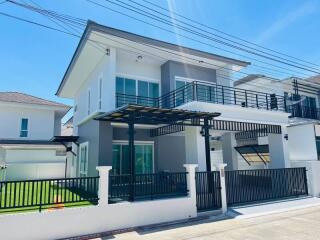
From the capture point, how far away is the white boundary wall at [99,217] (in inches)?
242

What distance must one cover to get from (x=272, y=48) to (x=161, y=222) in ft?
33.5

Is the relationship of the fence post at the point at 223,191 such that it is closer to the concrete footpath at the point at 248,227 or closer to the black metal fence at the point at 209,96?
the concrete footpath at the point at 248,227

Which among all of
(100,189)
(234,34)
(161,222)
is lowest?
(161,222)

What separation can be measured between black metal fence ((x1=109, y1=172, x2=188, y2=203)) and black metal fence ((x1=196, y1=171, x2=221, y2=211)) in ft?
2.02

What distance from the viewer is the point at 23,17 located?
27.3ft

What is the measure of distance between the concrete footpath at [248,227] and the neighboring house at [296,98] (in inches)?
243

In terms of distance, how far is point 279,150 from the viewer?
44.0 ft

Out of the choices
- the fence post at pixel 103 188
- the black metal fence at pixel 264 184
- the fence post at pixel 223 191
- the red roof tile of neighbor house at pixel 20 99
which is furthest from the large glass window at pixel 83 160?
the red roof tile of neighbor house at pixel 20 99

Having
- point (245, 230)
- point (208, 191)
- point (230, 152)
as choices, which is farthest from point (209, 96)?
point (245, 230)

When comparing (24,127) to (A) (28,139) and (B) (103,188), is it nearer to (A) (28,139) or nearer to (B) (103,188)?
(A) (28,139)

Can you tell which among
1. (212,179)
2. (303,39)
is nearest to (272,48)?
(303,39)

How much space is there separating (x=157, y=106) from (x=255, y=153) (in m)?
7.70

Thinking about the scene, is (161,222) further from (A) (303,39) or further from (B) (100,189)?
(A) (303,39)

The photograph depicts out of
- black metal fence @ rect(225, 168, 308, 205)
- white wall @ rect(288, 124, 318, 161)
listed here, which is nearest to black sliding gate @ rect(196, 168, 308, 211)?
black metal fence @ rect(225, 168, 308, 205)
